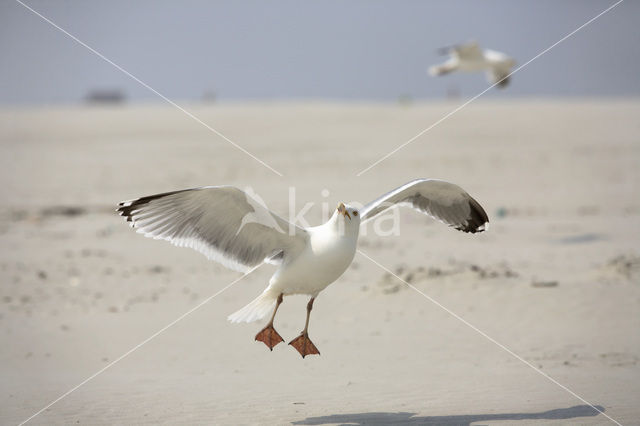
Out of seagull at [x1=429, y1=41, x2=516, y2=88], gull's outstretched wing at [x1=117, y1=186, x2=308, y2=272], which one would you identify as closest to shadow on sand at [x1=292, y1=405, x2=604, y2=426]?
gull's outstretched wing at [x1=117, y1=186, x2=308, y2=272]

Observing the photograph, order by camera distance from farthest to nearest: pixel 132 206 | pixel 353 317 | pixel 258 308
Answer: pixel 353 317 → pixel 258 308 → pixel 132 206

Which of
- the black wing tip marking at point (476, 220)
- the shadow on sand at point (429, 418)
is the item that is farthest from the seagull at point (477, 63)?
the shadow on sand at point (429, 418)

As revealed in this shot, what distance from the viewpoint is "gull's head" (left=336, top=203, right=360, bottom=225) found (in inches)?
239

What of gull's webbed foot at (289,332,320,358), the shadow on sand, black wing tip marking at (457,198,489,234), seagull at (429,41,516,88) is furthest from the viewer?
seagull at (429,41,516,88)

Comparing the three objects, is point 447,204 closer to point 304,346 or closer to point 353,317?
point 304,346

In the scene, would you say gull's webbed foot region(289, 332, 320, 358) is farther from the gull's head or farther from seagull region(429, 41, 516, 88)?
seagull region(429, 41, 516, 88)

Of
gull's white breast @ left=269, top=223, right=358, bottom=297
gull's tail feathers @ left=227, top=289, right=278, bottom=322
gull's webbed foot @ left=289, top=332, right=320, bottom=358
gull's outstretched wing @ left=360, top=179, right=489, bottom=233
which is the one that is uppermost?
gull's outstretched wing @ left=360, top=179, right=489, bottom=233

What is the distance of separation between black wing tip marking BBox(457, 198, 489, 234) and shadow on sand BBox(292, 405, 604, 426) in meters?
1.84

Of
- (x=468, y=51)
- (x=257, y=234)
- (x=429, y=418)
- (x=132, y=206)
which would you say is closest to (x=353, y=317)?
(x=257, y=234)

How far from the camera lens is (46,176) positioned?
69.1 feet

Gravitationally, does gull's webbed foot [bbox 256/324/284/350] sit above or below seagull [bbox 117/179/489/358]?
below

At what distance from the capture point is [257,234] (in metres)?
6.52

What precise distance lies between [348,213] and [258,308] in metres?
1.17

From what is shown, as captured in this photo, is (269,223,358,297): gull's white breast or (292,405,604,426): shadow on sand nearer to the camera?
(292,405,604,426): shadow on sand
